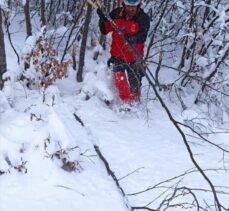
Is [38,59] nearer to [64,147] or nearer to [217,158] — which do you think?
[64,147]

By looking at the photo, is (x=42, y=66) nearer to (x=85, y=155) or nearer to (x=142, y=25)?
(x=142, y=25)

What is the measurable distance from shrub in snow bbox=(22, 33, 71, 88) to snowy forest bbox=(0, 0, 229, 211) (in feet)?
0.04

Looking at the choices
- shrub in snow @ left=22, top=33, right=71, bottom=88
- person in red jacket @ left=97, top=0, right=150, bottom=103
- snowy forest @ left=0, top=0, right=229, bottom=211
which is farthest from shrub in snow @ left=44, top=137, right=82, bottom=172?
person in red jacket @ left=97, top=0, right=150, bottom=103

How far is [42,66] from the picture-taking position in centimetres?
483

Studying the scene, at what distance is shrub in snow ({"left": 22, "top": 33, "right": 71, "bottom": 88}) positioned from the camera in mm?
4789

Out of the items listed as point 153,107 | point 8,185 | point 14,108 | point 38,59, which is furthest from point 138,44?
point 8,185

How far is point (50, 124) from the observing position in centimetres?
352

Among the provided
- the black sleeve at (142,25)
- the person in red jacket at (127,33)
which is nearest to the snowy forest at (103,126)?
the person in red jacket at (127,33)

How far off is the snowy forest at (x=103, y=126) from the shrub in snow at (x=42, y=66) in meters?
0.01

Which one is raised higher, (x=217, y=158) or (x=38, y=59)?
(x=38, y=59)

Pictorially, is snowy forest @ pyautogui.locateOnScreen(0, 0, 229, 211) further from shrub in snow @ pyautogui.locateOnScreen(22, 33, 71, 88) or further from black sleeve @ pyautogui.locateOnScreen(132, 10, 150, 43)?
black sleeve @ pyautogui.locateOnScreen(132, 10, 150, 43)

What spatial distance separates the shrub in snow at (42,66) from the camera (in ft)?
15.7

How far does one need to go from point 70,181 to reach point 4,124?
86 cm

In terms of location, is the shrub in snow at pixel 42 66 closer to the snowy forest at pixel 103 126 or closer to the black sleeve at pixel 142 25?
the snowy forest at pixel 103 126
